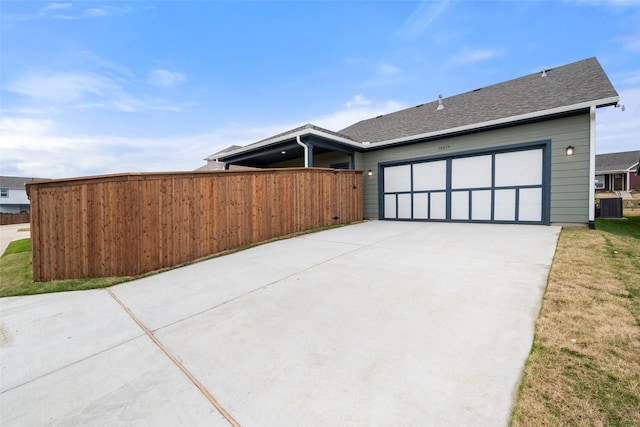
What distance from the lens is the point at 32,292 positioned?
4.08 metres

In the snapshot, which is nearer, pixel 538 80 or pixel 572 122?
pixel 572 122

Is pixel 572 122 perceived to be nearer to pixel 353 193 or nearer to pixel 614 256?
pixel 614 256

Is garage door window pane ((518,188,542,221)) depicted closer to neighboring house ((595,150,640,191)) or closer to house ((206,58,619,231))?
A: house ((206,58,619,231))

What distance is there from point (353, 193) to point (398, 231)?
2.73 metres

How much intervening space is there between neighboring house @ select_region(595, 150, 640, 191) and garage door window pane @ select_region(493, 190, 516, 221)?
26.2 metres

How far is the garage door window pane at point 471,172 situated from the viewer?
7.83m

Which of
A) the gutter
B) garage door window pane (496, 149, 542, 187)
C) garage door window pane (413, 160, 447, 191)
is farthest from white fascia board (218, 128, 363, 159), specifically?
garage door window pane (496, 149, 542, 187)

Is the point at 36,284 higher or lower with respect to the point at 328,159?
lower

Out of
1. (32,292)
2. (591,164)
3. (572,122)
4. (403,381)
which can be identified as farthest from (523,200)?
(32,292)

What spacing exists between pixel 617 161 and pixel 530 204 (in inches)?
1147

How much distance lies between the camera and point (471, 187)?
8.09 m

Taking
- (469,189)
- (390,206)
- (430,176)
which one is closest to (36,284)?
(390,206)

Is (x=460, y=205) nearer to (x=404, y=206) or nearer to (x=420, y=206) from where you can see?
(x=420, y=206)

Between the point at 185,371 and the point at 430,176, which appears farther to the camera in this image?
the point at 430,176
